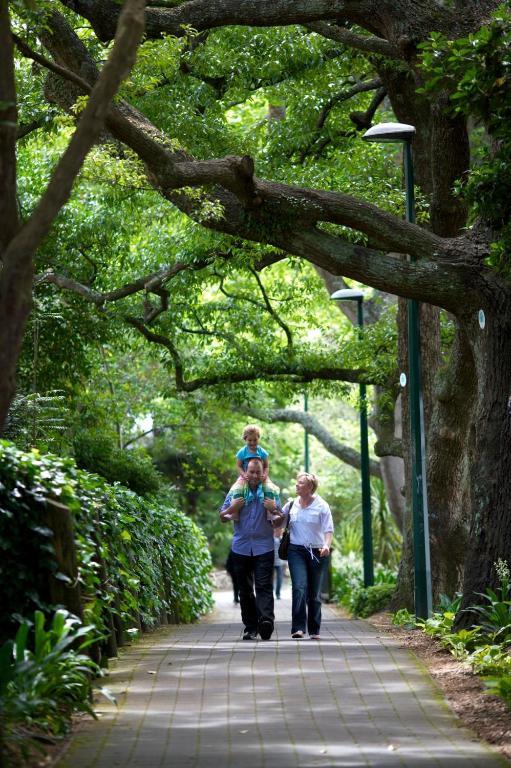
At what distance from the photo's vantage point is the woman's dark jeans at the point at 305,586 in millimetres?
12891

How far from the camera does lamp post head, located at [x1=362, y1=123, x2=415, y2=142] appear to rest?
13938 millimetres

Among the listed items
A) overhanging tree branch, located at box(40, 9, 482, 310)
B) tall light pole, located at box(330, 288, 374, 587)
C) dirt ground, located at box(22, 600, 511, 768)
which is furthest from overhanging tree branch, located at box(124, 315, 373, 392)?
dirt ground, located at box(22, 600, 511, 768)

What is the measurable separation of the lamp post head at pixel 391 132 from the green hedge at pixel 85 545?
4.92 metres

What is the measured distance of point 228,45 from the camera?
59.6 ft

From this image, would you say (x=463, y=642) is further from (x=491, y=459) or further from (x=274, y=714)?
(x=274, y=714)

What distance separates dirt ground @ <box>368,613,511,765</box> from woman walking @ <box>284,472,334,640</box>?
1.13 meters

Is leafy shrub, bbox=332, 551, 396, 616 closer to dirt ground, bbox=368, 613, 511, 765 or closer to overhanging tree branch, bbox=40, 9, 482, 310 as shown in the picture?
dirt ground, bbox=368, 613, 511, 765

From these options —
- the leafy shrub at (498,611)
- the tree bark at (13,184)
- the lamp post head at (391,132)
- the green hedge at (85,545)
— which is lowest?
the leafy shrub at (498,611)

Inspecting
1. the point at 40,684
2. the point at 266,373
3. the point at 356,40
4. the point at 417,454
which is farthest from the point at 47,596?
the point at 266,373

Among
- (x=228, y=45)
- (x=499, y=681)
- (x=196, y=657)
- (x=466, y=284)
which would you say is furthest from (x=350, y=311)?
(x=499, y=681)

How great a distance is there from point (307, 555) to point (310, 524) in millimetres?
324

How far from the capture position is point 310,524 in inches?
514

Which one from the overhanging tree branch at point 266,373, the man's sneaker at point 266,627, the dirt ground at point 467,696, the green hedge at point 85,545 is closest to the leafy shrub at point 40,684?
the green hedge at point 85,545

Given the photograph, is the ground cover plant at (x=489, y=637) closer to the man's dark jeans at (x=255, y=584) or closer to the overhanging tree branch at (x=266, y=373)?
the man's dark jeans at (x=255, y=584)
